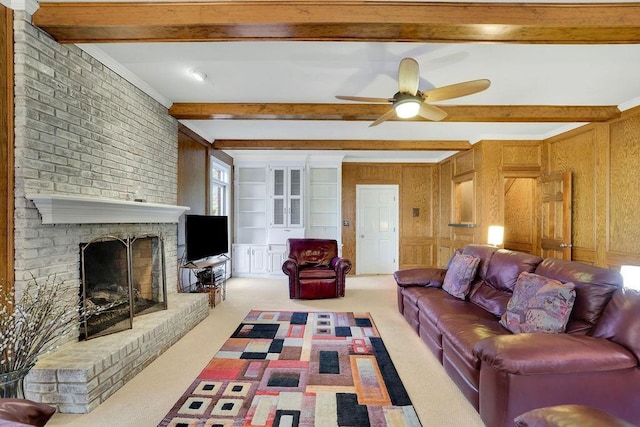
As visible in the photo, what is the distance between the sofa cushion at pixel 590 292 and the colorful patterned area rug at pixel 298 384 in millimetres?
1235

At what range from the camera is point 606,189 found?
397cm

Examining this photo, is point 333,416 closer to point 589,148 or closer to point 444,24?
point 444,24

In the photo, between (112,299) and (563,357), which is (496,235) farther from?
(112,299)

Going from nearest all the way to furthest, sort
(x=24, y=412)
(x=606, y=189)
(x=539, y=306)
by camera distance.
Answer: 1. (x=24, y=412)
2. (x=539, y=306)
3. (x=606, y=189)

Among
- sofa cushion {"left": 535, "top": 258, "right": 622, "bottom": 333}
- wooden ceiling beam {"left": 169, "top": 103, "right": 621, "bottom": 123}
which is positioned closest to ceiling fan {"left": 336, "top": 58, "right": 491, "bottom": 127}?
wooden ceiling beam {"left": 169, "top": 103, "right": 621, "bottom": 123}

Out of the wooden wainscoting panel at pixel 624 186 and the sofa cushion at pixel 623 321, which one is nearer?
the sofa cushion at pixel 623 321

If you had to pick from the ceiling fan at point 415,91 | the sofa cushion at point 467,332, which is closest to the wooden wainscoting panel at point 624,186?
the sofa cushion at point 467,332

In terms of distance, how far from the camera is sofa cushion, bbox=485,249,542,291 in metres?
2.69

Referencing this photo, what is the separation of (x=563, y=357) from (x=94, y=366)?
2796 mm

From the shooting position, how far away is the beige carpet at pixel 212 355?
195 centimetres

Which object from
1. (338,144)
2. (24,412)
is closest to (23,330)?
(24,412)

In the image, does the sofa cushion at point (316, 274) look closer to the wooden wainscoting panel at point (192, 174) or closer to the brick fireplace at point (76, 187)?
the brick fireplace at point (76, 187)

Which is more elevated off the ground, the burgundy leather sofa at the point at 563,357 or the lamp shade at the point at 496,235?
the lamp shade at the point at 496,235

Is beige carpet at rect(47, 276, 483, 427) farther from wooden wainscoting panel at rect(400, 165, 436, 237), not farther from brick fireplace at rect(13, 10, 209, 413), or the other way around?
wooden wainscoting panel at rect(400, 165, 436, 237)
